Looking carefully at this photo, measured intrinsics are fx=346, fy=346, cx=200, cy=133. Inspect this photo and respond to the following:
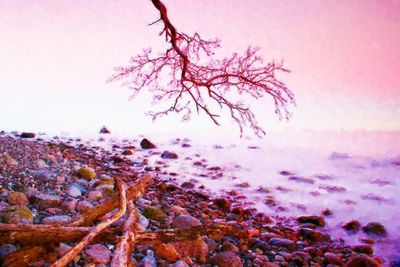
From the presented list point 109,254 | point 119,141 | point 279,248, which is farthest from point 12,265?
point 119,141

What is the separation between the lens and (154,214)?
18.7ft

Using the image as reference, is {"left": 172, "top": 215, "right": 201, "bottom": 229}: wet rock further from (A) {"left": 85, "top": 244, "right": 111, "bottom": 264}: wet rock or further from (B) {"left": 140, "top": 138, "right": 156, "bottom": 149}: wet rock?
(B) {"left": 140, "top": 138, "right": 156, "bottom": 149}: wet rock

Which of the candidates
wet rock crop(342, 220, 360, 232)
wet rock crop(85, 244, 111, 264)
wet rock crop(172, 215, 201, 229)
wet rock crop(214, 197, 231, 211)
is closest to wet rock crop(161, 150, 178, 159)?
wet rock crop(214, 197, 231, 211)

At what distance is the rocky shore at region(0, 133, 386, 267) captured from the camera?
4.19 m

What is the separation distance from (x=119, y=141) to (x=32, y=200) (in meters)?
10.8

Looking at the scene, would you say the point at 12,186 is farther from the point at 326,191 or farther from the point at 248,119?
the point at 326,191

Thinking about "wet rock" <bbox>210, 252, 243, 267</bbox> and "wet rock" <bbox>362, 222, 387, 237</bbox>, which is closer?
"wet rock" <bbox>210, 252, 243, 267</bbox>

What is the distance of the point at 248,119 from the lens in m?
7.12

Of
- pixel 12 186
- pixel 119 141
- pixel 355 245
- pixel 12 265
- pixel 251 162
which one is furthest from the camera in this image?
pixel 119 141

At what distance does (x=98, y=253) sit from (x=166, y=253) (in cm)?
84

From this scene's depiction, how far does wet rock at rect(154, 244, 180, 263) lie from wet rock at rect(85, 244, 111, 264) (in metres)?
0.60

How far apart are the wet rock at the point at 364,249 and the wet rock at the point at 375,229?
93 cm

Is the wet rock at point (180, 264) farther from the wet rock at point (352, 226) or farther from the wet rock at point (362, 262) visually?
the wet rock at point (352, 226)

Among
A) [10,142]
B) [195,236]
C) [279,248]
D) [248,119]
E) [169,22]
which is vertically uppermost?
[169,22]
